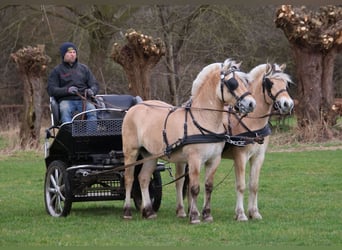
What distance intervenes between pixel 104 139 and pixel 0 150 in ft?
39.4

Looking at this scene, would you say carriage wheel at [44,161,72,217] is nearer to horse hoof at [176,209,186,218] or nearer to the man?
the man

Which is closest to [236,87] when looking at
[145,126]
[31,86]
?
[145,126]

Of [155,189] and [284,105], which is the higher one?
[284,105]

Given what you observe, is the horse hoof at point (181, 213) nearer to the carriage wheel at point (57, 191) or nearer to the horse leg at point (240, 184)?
the horse leg at point (240, 184)

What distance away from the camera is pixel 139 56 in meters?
19.7

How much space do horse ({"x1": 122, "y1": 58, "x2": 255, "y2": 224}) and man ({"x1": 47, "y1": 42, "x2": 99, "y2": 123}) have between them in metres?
0.84

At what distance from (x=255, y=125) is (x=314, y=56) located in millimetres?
12244

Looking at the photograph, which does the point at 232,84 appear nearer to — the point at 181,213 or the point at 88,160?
the point at 181,213

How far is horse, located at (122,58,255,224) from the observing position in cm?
884

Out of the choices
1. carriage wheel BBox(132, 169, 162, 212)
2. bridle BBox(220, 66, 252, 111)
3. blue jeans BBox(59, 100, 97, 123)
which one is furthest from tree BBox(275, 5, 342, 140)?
bridle BBox(220, 66, 252, 111)

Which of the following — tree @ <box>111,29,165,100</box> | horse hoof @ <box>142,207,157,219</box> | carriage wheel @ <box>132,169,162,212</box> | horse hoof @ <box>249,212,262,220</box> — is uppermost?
tree @ <box>111,29,165,100</box>

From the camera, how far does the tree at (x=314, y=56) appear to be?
801 inches

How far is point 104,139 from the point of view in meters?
9.93

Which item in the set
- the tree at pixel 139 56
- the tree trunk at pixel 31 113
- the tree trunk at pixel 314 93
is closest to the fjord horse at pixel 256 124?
the tree at pixel 139 56
